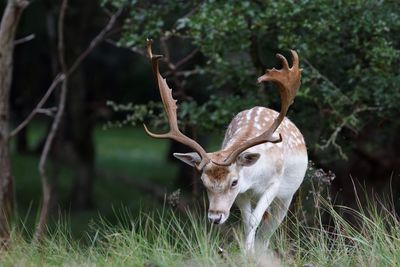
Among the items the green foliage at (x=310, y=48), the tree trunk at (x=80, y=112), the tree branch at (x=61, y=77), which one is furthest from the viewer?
the tree trunk at (x=80, y=112)

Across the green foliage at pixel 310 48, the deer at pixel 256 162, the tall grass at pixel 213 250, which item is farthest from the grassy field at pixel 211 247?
the green foliage at pixel 310 48

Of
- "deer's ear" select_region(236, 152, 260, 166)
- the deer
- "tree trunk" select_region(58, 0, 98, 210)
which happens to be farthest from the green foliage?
"tree trunk" select_region(58, 0, 98, 210)

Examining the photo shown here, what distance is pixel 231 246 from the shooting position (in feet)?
23.2

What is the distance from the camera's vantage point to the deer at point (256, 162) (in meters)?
7.26

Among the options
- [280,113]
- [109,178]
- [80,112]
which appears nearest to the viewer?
[280,113]

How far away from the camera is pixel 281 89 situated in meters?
7.50

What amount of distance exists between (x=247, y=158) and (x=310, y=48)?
2.76 metres

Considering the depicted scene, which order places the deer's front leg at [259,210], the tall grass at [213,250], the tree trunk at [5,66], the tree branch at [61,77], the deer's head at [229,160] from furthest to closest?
the tree branch at [61,77] → the tree trunk at [5,66] → the deer's front leg at [259,210] → the deer's head at [229,160] → the tall grass at [213,250]

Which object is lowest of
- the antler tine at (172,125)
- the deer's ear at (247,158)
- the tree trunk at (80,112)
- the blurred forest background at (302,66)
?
the tree trunk at (80,112)

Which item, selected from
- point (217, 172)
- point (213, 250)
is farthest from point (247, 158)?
point (213, 250)

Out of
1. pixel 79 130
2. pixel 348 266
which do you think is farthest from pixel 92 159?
pixel 348 266

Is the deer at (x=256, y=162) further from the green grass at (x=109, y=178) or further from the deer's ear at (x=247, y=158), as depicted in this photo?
the green grass at (x=109, y=178)

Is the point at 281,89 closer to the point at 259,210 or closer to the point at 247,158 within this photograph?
the point at 247,158

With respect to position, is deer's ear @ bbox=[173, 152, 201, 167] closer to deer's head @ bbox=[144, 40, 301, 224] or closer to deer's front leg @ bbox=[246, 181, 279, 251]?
deer's head @ bbox=[144, 40, 301, 224]
